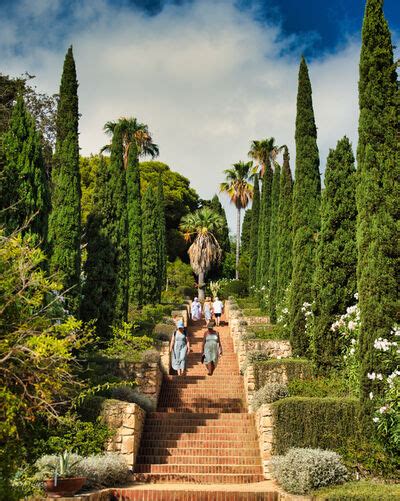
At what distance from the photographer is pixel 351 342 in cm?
1496

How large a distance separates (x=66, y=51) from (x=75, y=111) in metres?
2.09

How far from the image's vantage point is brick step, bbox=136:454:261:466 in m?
12.0

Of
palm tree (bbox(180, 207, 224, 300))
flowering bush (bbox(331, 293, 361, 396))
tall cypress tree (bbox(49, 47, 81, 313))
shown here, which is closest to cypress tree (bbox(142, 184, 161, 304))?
palm tree (bbox(180, 207, 224, 300))

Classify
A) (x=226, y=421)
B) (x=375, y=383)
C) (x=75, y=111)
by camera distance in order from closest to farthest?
(x=375, y=383), (x=226, y=421), (x=75, y=111)

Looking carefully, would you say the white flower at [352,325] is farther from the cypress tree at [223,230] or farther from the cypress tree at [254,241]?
the cypress tree at [223,230]

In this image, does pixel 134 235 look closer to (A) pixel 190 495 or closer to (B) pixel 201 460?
(B) pixel 201 460

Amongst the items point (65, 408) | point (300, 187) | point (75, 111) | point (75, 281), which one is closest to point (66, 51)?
point (75, 111)

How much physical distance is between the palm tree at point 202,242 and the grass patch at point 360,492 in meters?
36.4

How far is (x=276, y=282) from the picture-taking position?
1071 inches

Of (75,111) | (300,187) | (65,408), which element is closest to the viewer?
(65,408)

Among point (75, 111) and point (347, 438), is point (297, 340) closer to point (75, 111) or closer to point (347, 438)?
point (347, 438)

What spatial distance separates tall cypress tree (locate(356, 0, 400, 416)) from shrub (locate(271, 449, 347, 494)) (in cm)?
133

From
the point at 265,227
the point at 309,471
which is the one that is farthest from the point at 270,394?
the point at 265,227

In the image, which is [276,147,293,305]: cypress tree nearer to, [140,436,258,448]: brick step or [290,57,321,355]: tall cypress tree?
[290,57,321,355]: tall cypress tree
